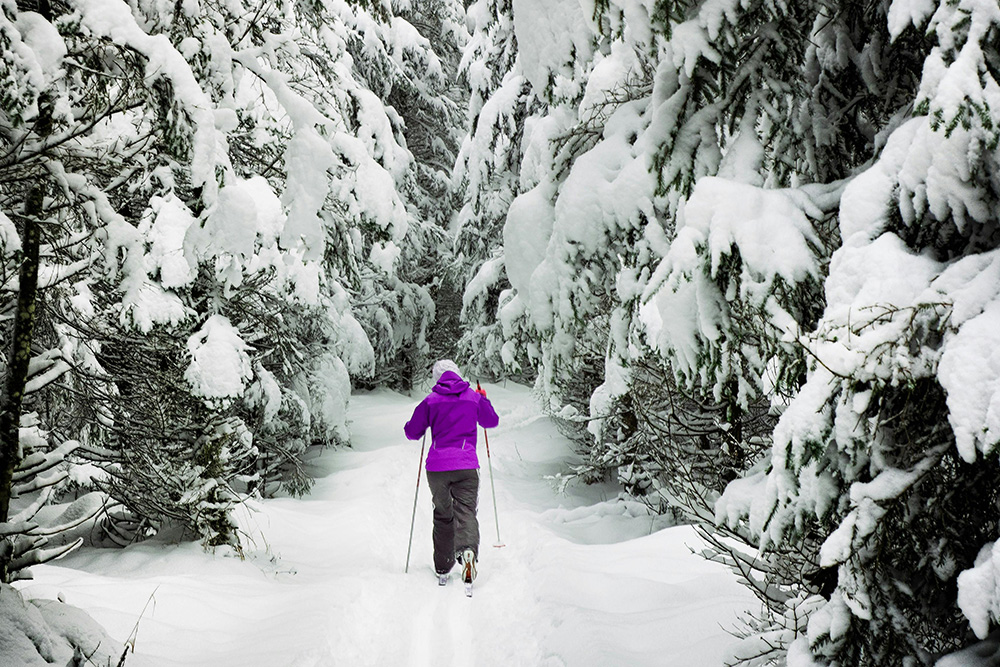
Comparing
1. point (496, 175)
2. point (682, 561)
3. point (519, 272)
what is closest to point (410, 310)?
point (496, 175)

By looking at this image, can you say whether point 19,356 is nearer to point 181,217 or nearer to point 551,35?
point 181,217

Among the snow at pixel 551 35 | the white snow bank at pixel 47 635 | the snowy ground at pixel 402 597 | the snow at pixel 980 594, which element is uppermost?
the snow at pixel 551 35

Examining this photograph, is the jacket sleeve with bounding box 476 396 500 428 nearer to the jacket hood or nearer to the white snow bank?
the jacket hood

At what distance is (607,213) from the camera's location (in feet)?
9.38

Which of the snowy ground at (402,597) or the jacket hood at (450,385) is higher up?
the jacket hood at (450,385)

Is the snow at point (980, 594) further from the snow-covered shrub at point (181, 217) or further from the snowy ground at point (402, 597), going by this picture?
the snow-covered shrub at point (181, 217)

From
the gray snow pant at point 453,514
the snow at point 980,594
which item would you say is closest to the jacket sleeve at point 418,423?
the gray snow pant at point 453,514

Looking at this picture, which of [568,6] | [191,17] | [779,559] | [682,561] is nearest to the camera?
[568,6]

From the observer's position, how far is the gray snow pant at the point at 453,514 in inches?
255

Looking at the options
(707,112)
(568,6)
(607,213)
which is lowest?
(607,213)

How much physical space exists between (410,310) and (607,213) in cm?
1695

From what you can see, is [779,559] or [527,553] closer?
[779,559]

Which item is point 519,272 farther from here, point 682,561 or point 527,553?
point 527,553

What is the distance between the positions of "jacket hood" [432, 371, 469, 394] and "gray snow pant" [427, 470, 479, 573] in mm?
794
